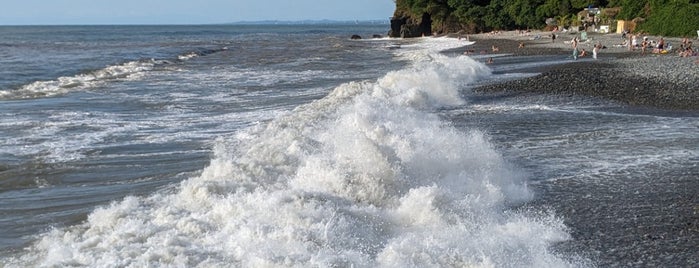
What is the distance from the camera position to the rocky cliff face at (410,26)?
322 ft

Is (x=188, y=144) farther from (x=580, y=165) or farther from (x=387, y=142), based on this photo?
(x=580, y=165)

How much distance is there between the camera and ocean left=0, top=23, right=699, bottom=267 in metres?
7.31

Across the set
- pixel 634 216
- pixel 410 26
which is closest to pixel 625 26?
pixel 410 26

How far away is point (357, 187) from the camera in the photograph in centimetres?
948

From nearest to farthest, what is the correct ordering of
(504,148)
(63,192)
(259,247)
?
(259,247) → (63,192) → (504,148)

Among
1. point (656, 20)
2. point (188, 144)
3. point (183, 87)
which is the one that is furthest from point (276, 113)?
point (656, 20)

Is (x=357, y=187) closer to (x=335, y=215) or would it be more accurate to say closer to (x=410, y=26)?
(x=335, y=215)

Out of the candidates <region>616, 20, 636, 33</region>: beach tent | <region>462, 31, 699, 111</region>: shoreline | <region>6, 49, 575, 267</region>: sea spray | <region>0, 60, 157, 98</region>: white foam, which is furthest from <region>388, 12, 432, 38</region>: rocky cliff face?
<region>6, 49, 575, 267</region>: sea spray

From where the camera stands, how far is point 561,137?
1426cm

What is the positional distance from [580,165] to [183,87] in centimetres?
2087

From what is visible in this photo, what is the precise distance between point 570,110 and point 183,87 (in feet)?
55.1

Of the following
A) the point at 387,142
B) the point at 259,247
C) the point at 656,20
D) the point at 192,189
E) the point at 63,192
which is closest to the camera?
the point at 259,247

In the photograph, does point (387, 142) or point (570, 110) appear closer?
point (387, 142)

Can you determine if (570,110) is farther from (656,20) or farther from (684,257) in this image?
(656,20)
